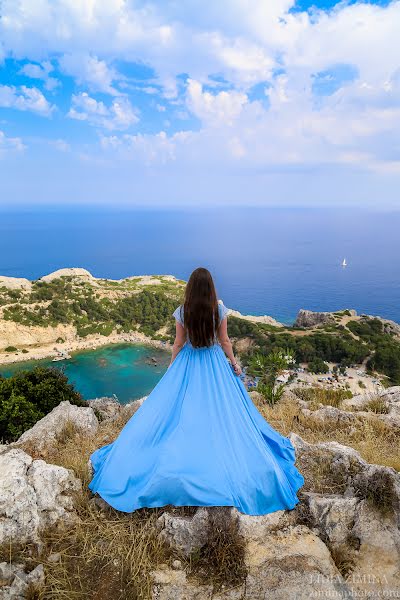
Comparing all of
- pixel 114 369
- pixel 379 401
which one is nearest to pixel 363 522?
pixel 379 401

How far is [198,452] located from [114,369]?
5097cm

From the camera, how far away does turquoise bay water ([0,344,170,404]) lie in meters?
45.9

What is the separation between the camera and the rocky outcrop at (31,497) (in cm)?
310

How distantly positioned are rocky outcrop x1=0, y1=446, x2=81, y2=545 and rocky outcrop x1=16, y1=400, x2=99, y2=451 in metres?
1.78

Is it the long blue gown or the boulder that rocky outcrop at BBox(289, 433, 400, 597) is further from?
the long blue gown

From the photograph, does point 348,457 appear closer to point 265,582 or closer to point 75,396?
point 265,582

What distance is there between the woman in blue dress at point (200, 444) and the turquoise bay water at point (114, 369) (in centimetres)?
3999

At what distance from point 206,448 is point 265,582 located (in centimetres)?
112

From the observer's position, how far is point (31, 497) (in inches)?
130

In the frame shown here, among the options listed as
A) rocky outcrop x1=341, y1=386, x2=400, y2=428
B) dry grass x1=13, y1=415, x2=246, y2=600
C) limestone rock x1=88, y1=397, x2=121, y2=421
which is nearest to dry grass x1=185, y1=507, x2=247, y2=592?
dry grass x1=13, y1=415, x2=246, y2=600

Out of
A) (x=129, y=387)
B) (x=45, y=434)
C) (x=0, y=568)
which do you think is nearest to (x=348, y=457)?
(x=0, y=568)

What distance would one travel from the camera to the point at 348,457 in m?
3.99

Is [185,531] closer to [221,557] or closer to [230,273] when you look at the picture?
[221,557]

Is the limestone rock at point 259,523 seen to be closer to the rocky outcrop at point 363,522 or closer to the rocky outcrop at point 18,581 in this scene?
the rocky outcrop at point 363,522
